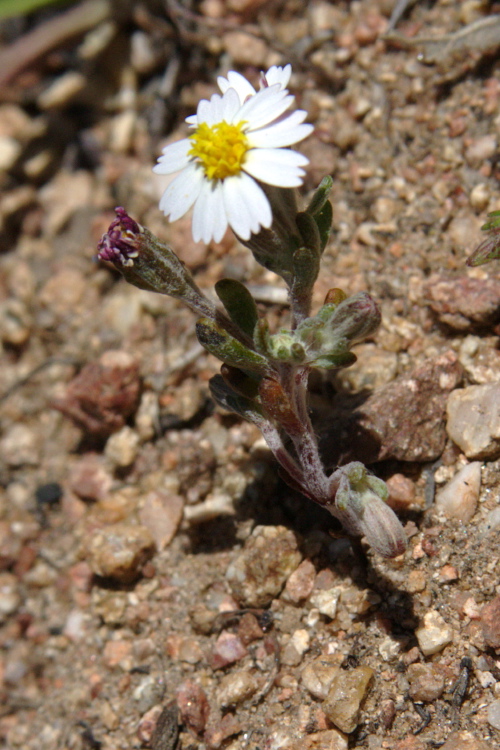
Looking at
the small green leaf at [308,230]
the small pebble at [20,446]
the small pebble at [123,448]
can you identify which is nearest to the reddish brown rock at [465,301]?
the small green leaf at [308,230]

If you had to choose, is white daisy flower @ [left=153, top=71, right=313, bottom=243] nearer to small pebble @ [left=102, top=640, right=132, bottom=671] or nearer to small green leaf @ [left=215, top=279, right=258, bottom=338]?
small green leaf @ [left=215, top=279, right=258, bottom=338]

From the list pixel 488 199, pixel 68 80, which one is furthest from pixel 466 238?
pixel 68 80

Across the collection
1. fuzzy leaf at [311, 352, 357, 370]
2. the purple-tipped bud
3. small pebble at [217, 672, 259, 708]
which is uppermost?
the purple-tipped bud

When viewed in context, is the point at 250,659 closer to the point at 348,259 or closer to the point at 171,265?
the point at 171,265

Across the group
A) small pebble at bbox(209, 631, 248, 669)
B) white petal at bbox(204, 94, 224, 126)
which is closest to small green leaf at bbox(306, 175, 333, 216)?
white petal at bbox(204, 94, 224, 126)

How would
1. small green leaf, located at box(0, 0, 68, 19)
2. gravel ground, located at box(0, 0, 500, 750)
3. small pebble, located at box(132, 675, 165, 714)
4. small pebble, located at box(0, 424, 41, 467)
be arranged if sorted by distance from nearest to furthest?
gravel ground, located at box(0, 0, 500, 750) → small pebble, located at box(132, 675, 165, 714) → small pebble, located at box(0, 424, 41, 467) → small green leaf, located at box(0, 0, 68, 19)

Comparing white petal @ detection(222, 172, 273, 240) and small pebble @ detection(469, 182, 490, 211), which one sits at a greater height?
white petal @ detection(222, 172, 273, 240)

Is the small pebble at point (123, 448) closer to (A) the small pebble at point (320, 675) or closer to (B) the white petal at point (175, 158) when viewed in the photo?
(A) the small pebble at point (320, 675)
